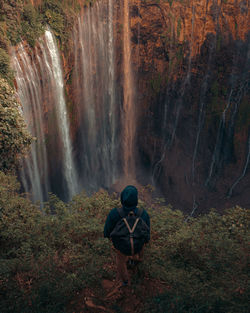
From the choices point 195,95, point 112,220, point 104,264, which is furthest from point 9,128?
point 195,95

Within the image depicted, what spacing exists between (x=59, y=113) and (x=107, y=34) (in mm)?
4743

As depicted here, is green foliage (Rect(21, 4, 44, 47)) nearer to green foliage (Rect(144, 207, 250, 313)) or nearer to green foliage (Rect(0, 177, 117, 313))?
green foliage (Rect(0, 177, 117, 313))

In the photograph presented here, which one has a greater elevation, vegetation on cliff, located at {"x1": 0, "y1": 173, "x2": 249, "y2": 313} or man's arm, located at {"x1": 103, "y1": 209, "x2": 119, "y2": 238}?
man's arm, located at {"x1": 103, "y1": 209, "x2": 119, "y2": 238}

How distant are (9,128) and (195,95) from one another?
1029 cm

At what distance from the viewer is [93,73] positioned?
39.1ft

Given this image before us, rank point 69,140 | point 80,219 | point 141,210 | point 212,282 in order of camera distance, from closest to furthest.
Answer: point 141,210 → point 212,282 → point 80,219 → point 69,140

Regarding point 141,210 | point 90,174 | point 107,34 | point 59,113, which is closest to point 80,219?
point 141,210

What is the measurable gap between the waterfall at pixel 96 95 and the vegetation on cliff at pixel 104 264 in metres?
7.72

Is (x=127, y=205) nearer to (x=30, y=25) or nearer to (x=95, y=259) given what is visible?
(x=95, y=259)

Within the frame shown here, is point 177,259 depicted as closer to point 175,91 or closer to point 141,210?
point 141,210

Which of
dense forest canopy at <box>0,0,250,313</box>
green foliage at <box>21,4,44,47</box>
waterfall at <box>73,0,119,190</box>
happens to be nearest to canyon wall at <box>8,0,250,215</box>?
waterfall at <box>73,0,119,190</box>

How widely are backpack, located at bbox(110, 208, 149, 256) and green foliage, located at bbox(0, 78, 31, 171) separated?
4373 millimetres

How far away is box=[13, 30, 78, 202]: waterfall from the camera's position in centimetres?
815

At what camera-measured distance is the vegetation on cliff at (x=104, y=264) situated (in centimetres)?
256
